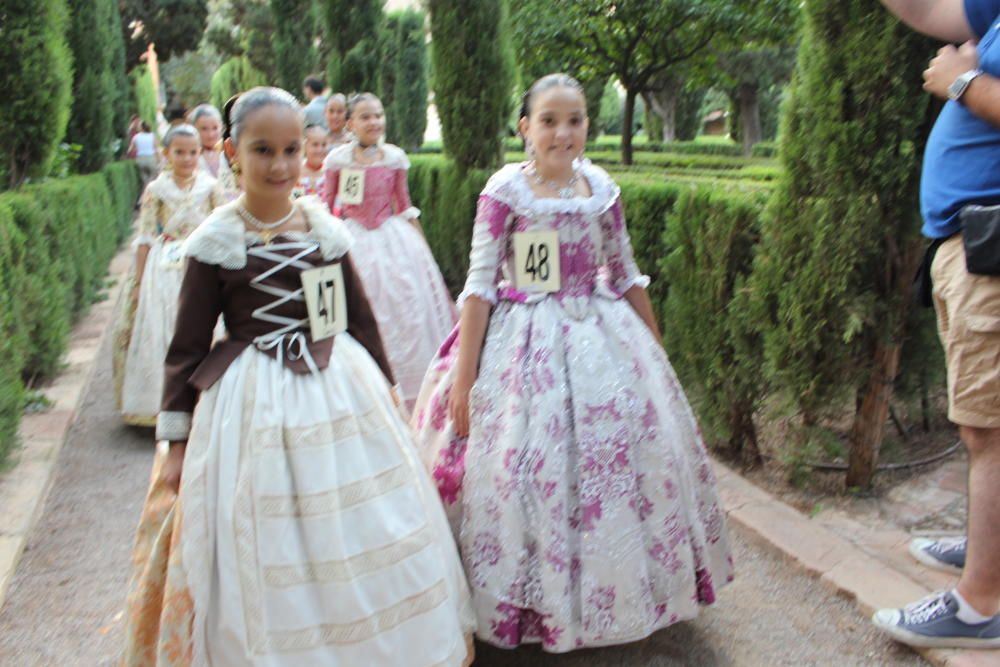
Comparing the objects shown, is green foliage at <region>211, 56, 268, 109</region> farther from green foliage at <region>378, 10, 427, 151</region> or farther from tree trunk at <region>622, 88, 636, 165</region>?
tree trunk at <region>622, 88, 636, 165</region>

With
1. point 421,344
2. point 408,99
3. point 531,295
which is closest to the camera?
point 531,295

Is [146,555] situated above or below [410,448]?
below

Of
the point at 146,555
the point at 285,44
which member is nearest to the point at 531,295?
the point at 146,555

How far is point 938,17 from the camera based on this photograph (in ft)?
8.71

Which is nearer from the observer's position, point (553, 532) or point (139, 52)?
point (553, 532)

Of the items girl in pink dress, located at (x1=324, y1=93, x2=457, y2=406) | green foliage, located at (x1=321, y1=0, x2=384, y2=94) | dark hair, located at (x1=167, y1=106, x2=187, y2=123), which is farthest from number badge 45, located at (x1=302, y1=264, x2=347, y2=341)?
green foliage, located at (x1=321, y1=0, x2=384, y2=94)

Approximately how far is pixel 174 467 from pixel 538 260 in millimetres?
1311

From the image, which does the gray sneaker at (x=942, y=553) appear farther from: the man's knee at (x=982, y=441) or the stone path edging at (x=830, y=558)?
the man's knee at (x=982, y=441)

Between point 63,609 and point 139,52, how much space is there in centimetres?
2446

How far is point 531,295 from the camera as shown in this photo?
3.00 meters

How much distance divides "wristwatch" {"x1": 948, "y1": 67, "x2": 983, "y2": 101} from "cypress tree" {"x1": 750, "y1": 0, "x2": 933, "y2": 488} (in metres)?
0.83

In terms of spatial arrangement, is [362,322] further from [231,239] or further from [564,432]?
[564,432]

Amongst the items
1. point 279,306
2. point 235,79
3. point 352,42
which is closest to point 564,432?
point 279,306

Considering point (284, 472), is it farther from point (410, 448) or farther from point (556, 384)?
point (556, 384)
